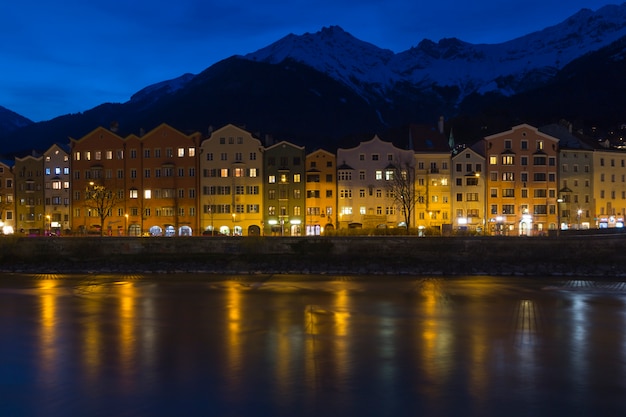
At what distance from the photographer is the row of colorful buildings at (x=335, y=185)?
68.3m

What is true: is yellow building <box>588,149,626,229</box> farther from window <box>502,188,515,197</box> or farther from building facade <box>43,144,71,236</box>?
building facade <box>43,144,71,236</box>

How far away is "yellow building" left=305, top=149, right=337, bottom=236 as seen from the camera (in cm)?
6862

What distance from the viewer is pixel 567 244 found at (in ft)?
166

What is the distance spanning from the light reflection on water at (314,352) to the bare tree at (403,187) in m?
27.6

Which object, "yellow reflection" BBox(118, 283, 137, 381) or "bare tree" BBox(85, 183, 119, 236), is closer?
"yellow reflection" BBox(118, 283, 137, 381)

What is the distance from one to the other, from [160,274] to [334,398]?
34554 mm

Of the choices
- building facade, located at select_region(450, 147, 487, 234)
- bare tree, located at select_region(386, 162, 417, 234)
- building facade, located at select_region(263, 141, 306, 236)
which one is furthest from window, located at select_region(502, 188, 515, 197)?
building facade, located at select_region(263, 141, 306, 236)

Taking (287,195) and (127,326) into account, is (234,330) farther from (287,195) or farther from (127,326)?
(287,195)

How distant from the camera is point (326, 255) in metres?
52.6

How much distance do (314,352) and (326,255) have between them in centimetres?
3089

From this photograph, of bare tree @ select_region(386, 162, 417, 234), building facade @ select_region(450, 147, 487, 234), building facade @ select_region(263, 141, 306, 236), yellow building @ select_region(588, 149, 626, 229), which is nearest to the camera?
bare tree @ select_region(386, 162, 417, 234)

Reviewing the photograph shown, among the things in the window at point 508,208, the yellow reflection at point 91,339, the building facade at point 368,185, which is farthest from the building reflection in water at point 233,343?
the window at point 508,208

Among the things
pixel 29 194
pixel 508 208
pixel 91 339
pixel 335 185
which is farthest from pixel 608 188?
pixel 29 194

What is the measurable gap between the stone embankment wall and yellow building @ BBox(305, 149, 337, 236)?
14.9m
